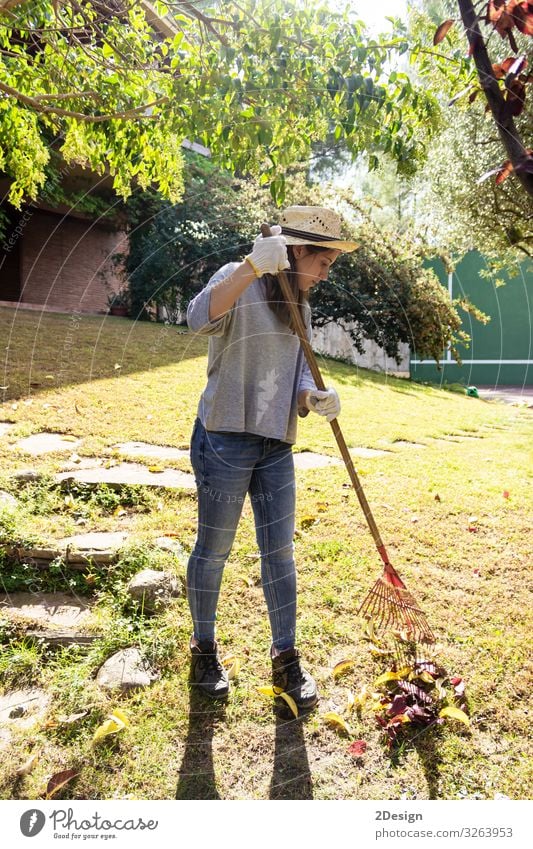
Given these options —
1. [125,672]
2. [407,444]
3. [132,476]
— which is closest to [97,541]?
[132,476]

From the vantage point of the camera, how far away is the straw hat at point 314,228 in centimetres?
179

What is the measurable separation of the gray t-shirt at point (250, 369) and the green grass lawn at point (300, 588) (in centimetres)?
89

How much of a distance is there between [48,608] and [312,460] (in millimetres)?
2158

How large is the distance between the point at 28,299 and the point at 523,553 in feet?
24.1

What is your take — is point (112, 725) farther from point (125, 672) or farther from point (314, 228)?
point (314, 228)

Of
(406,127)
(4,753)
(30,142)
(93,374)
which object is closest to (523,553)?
(406,127)

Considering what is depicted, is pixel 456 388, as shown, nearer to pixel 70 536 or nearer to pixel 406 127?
pixel 406 127

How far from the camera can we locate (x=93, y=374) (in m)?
4.27

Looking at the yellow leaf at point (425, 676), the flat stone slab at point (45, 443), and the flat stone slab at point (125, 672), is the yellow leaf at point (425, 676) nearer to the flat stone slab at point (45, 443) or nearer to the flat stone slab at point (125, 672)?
the flat stone slab at point (125, 672)

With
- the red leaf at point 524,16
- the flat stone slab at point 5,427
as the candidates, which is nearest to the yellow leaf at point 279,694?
the red leaf at point 524,16

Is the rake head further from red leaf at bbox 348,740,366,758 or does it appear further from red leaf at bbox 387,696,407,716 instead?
red leaf at bbox 348,740,366,758

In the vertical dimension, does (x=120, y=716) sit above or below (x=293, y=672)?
below

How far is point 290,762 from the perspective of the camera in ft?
6.10

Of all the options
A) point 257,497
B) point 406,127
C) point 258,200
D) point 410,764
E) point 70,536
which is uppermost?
point 406,127
